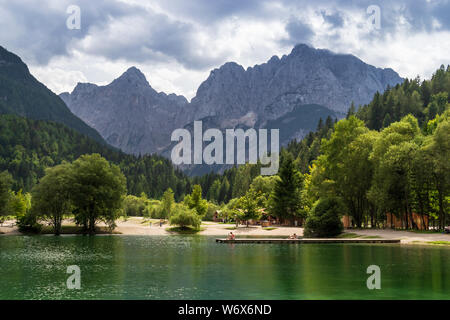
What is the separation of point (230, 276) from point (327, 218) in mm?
43843

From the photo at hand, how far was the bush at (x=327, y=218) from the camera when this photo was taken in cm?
7206

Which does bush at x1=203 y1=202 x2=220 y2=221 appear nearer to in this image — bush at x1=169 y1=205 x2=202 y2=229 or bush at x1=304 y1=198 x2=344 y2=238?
bush at x1=169 y1=205 x2=202 y2=229

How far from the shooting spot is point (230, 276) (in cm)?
3189

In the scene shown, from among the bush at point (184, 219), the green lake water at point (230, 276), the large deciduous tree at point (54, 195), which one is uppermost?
the large deciduous tree at point (54, 195)

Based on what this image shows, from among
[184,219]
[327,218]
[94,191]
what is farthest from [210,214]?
[327,218]

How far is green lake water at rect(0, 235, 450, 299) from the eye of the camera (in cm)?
2528

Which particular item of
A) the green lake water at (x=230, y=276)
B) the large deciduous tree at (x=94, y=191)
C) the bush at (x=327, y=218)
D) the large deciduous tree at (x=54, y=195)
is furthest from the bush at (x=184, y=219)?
the green lake water at (x=230, y=276)

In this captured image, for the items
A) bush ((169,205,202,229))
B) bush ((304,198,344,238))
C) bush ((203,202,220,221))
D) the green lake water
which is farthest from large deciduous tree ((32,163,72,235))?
bush ((203,202,220,221))

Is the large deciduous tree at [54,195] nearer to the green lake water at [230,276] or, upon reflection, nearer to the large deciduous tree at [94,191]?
the large deciduous tree at [94,191]

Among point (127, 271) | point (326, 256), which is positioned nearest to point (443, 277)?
point (326, 256)

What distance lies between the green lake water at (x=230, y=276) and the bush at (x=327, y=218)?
80.3 ft

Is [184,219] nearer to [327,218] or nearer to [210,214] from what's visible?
[327,218]

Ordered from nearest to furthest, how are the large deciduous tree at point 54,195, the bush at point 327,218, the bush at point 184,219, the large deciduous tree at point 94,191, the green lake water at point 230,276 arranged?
the green lake water at point 230,276 → the bush at point 327,218 → the large deciduous tree at point 54,195 → the large deciduous tree at point 94,191 → the bush at point 184,219

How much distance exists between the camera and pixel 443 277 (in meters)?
30.0
